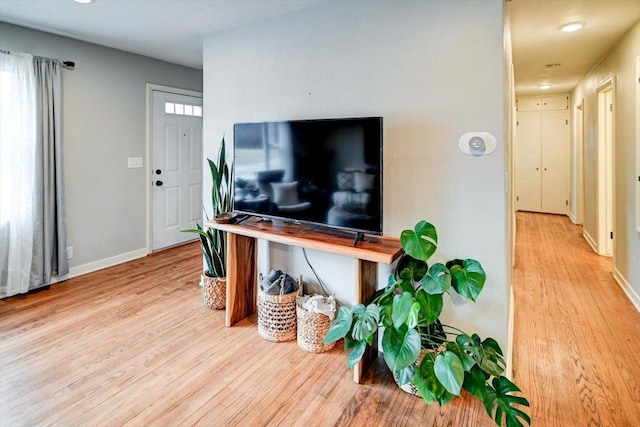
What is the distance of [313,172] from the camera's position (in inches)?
88.2

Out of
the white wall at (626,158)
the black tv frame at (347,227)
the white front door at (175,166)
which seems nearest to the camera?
the black tv frame at (347,227)

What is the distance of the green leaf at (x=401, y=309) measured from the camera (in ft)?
5.28

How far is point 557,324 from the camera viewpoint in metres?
2.74

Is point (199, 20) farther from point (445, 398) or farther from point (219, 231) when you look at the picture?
point (445, 398)

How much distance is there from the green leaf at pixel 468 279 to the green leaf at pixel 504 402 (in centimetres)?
38

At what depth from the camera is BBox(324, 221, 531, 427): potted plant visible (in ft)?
5.06

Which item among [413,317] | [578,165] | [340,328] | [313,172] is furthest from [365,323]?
[578,165]

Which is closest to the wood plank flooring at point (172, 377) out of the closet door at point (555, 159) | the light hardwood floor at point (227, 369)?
the light hardwood floor at point (227, 369)

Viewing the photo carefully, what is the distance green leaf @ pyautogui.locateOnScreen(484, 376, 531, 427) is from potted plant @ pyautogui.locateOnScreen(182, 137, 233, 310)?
2.04m

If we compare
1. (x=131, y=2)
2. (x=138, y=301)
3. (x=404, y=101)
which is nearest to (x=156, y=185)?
(x=138, y=301)

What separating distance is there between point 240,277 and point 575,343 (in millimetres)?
2385

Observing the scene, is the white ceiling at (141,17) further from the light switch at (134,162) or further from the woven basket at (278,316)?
the woven basket at (278,316)

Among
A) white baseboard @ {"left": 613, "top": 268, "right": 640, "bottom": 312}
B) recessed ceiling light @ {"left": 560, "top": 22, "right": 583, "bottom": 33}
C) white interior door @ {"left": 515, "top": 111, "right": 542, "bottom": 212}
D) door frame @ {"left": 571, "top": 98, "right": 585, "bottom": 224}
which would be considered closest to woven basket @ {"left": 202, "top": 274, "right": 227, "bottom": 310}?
white baseboard @ {"left": 613, "top": 268, "right": 640, "bottom": 312}

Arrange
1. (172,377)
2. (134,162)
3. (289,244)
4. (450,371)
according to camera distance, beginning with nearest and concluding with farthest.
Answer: (450,371), (172,377), (289,244), (134,162)
